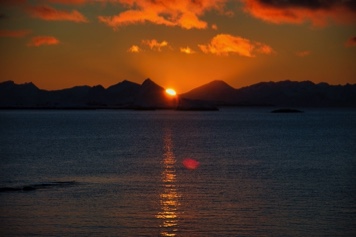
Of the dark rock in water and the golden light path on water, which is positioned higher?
the dark rock in water

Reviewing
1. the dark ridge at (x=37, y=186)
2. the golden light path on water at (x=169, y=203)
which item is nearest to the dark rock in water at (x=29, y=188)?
the dark ridge at (x=37, y=186)

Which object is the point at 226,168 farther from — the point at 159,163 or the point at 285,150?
the point at 285,150

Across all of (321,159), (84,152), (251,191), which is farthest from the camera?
(84,152)

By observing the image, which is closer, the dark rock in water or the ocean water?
the ocean water

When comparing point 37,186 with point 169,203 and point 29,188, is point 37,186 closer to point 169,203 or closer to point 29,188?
point 29,188

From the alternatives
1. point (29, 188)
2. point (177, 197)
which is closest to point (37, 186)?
point (29, 188)

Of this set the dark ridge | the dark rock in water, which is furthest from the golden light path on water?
the dark rock in water

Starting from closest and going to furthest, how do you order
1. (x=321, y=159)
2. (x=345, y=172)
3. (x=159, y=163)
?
(x=345, y=172)
(x=159, y=163)
(x=321, y=159)

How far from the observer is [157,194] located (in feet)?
113

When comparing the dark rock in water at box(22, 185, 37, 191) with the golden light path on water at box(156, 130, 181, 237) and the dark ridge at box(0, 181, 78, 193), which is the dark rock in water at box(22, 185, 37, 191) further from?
the golden light path on water at box(156, 130, 181, 237)

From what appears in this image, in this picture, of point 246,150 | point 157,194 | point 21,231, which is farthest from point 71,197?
point 246,150

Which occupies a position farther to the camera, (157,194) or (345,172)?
(345,172)

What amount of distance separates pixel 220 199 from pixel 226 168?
53.9 feet

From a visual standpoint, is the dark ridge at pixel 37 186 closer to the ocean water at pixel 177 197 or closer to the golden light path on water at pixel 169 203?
the ocean water at pixel 177 197
